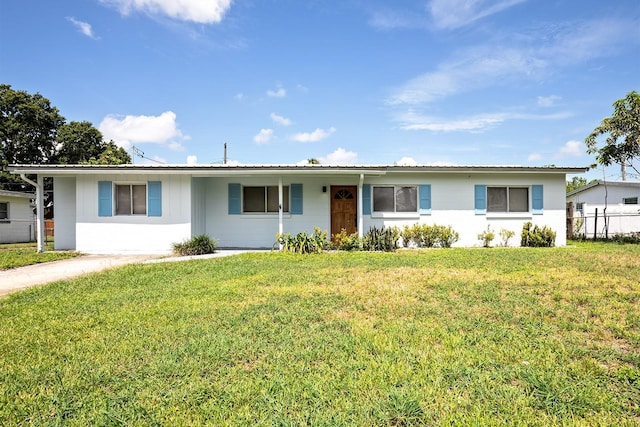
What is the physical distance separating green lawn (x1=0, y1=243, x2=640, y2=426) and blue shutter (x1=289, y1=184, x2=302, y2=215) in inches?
265

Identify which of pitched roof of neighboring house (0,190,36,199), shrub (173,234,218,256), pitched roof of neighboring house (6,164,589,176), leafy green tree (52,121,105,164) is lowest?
shrub (173,234,218,256)

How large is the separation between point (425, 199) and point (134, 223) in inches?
407

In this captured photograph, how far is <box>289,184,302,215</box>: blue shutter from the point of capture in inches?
517

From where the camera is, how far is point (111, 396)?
2.61 metres

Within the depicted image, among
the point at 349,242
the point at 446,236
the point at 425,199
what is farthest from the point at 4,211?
the point at 446,236

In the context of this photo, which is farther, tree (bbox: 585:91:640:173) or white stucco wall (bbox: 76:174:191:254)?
tree (bbox: 585:91:640:173)

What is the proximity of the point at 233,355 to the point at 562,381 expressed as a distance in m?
2.76

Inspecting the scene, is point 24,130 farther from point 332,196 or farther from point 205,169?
point 332,196

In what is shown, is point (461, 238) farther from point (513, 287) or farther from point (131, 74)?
point (131, 74)

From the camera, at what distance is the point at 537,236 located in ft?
42.6

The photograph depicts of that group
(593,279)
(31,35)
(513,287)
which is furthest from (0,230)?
(593,279)

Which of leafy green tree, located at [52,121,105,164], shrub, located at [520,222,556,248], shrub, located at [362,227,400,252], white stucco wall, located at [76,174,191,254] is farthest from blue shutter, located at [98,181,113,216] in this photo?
leafy green tree, located at [52,121,105,164]

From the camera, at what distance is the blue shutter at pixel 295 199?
13125 mm

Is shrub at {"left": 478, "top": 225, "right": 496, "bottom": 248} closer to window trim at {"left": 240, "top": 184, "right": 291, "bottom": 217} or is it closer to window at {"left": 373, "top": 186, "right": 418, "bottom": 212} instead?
window at {"left": 373, "top": 186, "right": 418, "bottom": 212}
